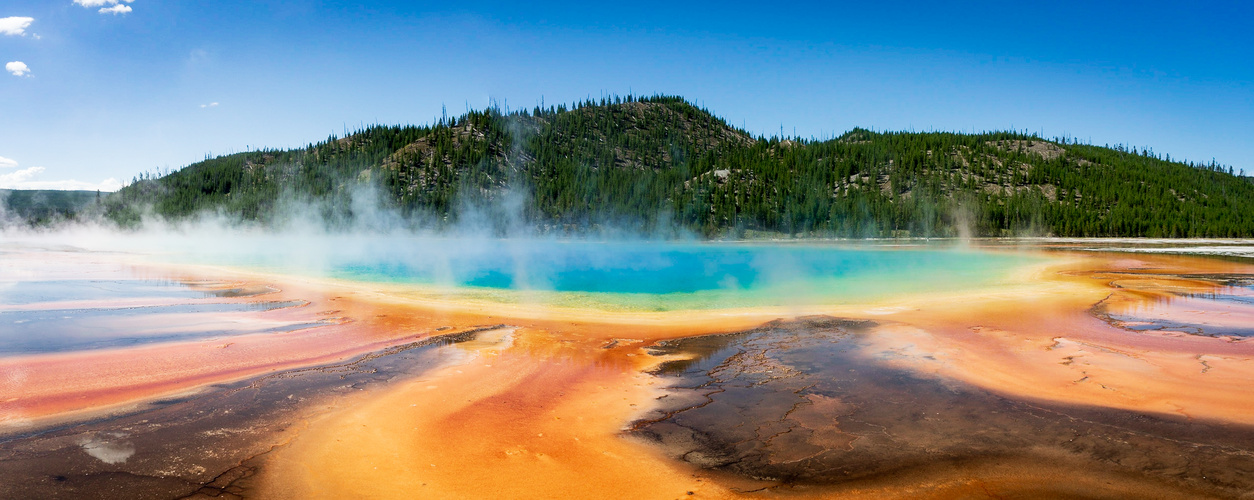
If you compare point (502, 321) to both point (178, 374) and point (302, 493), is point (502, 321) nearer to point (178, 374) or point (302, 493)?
point (178, 374)

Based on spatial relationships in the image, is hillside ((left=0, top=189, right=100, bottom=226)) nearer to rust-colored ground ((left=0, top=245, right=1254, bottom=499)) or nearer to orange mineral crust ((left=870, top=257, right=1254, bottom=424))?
rust-colored ground ((left=0, top=245, right=1254, bottom=499))

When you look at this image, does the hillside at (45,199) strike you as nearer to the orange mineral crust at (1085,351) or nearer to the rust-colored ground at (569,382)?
the rust-colored ground at (569,382)

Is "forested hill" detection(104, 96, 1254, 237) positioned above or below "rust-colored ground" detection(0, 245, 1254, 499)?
above

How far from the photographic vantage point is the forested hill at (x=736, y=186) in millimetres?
78938

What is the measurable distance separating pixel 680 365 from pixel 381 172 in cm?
9636

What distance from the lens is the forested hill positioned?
78.9 meters

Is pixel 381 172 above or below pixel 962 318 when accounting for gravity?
above

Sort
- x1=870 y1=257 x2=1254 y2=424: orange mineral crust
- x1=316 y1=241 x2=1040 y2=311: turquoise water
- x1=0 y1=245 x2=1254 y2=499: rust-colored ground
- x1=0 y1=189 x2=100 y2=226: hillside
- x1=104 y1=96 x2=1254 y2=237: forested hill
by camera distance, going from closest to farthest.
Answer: x1=0 y1=245 x2=1254 y2=499: rust-colored ground → x1=870 y1=257 x2=1254 y2=424: orange mineral crust → x1=316 y1=241 x2=1040 y2=311: turquoise water → x1=104 y1=96 x2=1254 y2=237: forested hill → x1=0 y1=189 x2=100 y2=226: hillside

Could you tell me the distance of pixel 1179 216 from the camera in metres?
79.9

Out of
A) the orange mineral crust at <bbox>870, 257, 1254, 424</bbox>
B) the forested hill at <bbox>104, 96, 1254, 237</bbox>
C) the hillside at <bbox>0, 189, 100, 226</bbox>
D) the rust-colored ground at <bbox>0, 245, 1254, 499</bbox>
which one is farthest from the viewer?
the hillside at <bbox>0, 189, 100, 226</bbox>

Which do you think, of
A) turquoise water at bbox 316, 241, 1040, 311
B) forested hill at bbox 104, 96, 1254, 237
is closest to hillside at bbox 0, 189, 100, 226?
forested hill at bbox 104, 96, 1254, 237

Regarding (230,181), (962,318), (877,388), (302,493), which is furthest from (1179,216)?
(230,181)

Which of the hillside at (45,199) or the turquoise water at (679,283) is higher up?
the hillside at (45,199)

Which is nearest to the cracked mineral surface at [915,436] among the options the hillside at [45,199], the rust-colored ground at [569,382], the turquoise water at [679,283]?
the rust-colored ground at [569,382]
